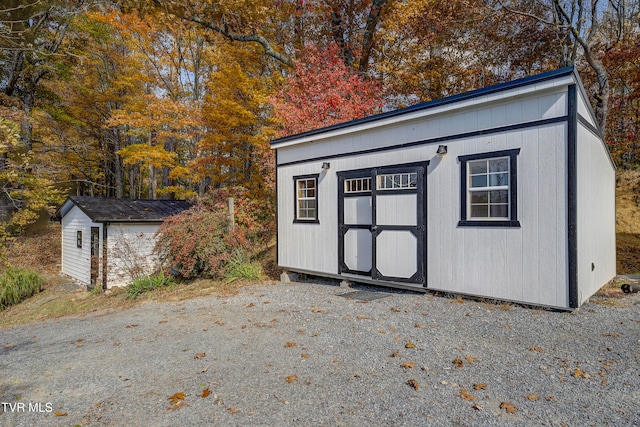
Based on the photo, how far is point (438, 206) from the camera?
625 centimetres

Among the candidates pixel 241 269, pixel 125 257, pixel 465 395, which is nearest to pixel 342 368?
pixel 465 395

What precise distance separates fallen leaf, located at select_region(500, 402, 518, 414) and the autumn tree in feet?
30.6

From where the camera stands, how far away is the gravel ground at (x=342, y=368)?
288 centimetres

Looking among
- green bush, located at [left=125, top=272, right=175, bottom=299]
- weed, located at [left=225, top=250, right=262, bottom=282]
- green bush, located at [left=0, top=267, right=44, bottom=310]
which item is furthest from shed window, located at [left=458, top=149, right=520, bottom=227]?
green bush, located at [left=0, top=267, right=44, bottom=310]

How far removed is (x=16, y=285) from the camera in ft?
37.1

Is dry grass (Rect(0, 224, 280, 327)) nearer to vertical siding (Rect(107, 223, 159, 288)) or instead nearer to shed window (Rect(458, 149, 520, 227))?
vertical siding (Rect(107, 223, 159, 288))

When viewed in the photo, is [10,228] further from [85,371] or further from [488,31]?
[488,31]

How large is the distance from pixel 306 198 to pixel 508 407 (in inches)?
244

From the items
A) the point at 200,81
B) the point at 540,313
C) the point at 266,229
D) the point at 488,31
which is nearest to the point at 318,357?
the point at 540,313

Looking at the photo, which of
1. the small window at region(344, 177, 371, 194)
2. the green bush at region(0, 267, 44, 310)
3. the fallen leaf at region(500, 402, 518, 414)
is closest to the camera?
the fallen leaf at region(500, 402, 518, 414)

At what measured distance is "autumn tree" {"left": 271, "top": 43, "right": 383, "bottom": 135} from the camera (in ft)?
37.2

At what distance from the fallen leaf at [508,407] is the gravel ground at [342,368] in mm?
10

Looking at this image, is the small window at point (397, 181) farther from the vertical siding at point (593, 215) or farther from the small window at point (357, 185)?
the vertical siding at point (593, 215)

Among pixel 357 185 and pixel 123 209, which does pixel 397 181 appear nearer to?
pixel 357 185
